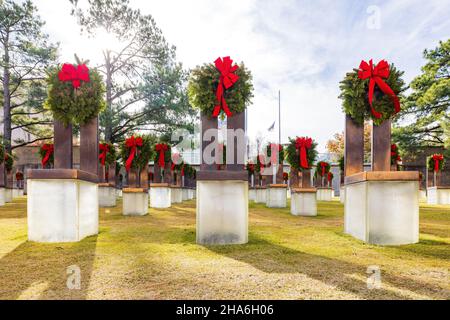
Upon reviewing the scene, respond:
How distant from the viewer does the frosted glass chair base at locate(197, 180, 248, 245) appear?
559cm

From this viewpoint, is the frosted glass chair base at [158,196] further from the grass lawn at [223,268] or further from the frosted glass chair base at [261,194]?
the grass lawn at [223,268]

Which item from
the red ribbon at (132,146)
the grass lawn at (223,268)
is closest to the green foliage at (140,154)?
the red ribbon at (132,146)

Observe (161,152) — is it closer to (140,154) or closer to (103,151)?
(103,151)

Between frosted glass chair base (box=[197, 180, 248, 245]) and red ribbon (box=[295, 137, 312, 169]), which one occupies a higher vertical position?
red ribbon (box=[295, 137, 312, 169])

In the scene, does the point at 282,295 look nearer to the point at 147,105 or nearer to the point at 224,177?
the point at 224,177

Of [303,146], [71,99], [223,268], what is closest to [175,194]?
[303,146]

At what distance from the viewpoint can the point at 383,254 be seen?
188 inches

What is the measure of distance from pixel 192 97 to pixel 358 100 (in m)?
3.45

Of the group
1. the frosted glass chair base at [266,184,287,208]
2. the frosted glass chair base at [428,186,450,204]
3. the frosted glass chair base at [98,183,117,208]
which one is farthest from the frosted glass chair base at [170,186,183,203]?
the frosted glass chair base at [428,186,450,204]

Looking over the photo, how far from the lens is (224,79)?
5.84 metres

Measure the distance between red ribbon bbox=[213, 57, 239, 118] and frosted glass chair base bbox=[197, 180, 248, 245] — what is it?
1426 millimetres

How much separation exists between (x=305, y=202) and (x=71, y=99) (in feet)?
28.3

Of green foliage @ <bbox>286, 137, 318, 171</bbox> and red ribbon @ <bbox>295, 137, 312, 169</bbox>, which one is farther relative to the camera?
green foliage @ <bbox>286, 137, 318, 171</bbox>

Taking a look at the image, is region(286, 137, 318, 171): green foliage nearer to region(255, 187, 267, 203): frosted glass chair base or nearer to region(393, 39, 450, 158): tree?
region(255, 187, 267, 203): frosted glass chair base
